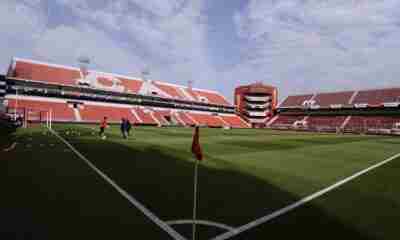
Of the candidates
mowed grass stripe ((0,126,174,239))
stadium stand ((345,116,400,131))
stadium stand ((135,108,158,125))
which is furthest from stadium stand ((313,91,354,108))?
mowed grass stripe ((0,126,174,239))

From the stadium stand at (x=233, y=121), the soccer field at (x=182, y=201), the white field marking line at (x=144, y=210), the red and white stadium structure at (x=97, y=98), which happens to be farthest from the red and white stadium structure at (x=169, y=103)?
the white field marking line at (x=144, y=210)

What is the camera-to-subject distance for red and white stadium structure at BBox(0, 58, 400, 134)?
6519 cm

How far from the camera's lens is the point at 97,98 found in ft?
256

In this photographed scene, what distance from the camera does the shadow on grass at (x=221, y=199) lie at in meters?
5.05

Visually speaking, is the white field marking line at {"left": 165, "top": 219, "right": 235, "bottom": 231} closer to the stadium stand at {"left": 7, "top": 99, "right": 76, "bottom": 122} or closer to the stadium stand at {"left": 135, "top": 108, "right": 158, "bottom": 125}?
the stadium stand at {"left": 7, "top": 99, "right": 76, "bottom": 122}

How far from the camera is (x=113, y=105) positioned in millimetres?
78500

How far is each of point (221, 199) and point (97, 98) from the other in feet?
260

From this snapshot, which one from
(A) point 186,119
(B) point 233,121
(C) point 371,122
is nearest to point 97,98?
(A) point 186,119

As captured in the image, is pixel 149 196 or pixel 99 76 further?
pixel 99 76

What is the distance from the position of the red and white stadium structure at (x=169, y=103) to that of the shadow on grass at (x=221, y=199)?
51030 mm

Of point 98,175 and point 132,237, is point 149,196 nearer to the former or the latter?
point 132,237

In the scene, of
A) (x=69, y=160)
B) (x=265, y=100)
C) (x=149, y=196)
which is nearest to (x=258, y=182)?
(x=149, y=196)

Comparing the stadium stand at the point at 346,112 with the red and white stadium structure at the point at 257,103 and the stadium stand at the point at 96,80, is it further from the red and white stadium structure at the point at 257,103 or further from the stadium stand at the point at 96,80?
the stadium stand at the point at 96,80

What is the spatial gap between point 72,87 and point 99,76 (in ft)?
41.9
